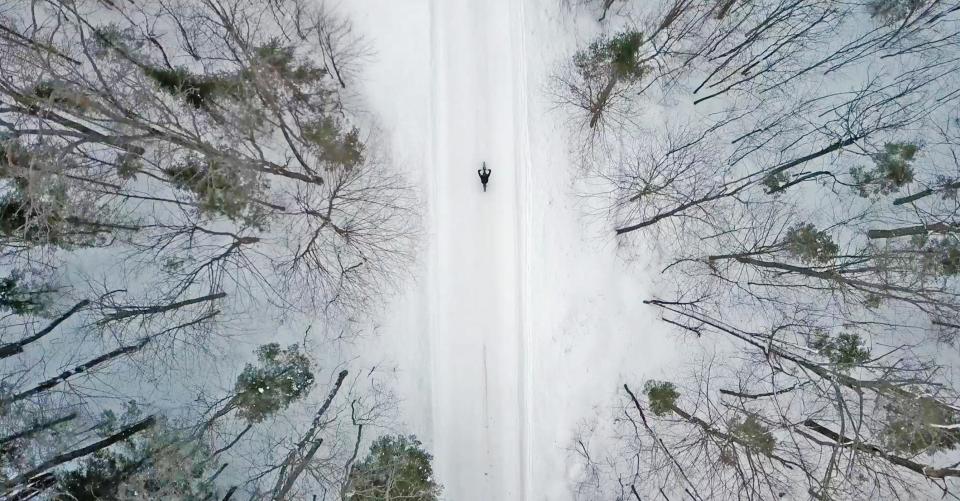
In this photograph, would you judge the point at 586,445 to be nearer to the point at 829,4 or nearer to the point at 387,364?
the point at 387,364

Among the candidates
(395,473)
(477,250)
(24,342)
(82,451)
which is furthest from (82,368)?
(477,250)

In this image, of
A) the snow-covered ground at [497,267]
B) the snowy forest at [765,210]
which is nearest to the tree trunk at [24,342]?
the snow-covered ground at [497,267]

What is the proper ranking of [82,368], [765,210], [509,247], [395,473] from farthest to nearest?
[509,247]
[765,210]
[82,368]
[395,473]

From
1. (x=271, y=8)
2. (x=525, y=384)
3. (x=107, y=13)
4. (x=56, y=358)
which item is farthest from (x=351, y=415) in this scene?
(x=107, y=13)

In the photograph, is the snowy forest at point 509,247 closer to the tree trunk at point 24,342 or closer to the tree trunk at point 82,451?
the tree trunk at point 24,342

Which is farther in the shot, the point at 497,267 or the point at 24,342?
the point at 497,267

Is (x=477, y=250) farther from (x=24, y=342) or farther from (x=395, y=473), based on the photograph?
(x=24, y=342)
